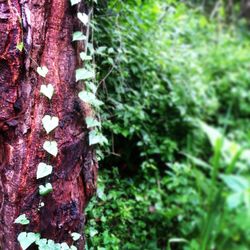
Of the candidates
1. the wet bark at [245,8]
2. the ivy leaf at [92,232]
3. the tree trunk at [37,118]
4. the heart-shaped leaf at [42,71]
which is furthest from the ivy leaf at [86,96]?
the wet bark at [245,8]

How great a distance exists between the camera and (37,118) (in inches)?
50.5

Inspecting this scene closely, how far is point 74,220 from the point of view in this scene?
1.37 m

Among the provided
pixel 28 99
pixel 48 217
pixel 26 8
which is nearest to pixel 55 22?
pixel 26 8

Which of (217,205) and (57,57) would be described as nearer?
(57,57)

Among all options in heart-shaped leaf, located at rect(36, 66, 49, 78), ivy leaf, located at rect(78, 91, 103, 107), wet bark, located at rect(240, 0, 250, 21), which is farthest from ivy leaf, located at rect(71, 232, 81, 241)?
wet bark, located at rect(240, 0, 250, 21)

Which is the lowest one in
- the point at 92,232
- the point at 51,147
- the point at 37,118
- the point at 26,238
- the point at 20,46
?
the point at 92,232

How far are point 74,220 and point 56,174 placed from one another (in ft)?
0.71

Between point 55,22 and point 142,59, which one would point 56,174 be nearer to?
point 55,22

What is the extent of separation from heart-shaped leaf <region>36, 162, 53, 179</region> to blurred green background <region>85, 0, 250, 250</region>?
378mm

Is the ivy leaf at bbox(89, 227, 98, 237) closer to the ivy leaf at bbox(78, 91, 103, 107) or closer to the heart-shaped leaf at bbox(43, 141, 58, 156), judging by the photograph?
the heart-shaped leaf at bbox(43, 141, 58, 156)

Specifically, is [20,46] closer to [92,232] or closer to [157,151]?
[92,232]

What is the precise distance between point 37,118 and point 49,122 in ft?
0.20

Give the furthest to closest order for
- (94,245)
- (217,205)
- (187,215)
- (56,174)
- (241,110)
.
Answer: (241,110) → (187,215) → (217,205) → (94,245) → (56,174)

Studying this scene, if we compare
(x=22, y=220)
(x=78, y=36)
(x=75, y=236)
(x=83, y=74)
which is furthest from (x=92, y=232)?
(x=78, y=36)
